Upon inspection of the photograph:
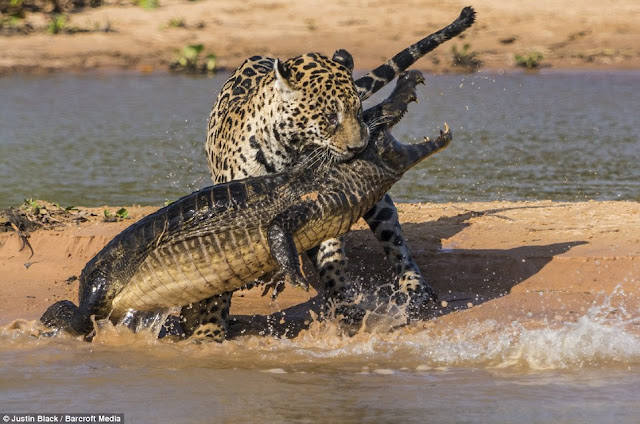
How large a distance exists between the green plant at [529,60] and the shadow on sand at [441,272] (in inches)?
503

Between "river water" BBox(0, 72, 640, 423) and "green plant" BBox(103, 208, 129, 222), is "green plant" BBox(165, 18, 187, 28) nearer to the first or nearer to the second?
"river water" BBox(0, 72, 640, 423)

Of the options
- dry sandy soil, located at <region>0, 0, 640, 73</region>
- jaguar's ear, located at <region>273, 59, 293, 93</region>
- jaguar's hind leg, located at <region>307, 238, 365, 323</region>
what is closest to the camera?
jaguar's ear, located at <region>273, 59, 293, 93</region>

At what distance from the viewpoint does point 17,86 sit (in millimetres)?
19609

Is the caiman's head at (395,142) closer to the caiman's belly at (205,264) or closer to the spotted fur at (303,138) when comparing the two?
the spotted fur at (303,138)

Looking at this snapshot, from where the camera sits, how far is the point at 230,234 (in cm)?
600

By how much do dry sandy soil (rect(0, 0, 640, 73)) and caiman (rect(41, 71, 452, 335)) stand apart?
14125mm

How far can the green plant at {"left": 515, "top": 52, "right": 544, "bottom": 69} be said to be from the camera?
20.2 m

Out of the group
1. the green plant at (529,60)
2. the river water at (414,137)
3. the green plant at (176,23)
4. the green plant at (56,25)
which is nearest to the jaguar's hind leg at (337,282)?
the river water at (414,137)

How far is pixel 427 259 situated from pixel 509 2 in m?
15.8

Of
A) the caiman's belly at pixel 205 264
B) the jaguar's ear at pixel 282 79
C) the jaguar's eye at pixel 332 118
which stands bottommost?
the caiman's belly at pixel 205 264

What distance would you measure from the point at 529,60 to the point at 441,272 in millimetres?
13297

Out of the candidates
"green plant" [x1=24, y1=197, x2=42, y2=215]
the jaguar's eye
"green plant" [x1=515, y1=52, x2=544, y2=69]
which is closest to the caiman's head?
the jaguar's eye

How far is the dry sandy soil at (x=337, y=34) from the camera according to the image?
20.8 meters

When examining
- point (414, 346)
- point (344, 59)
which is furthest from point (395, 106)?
point (414, 346)
